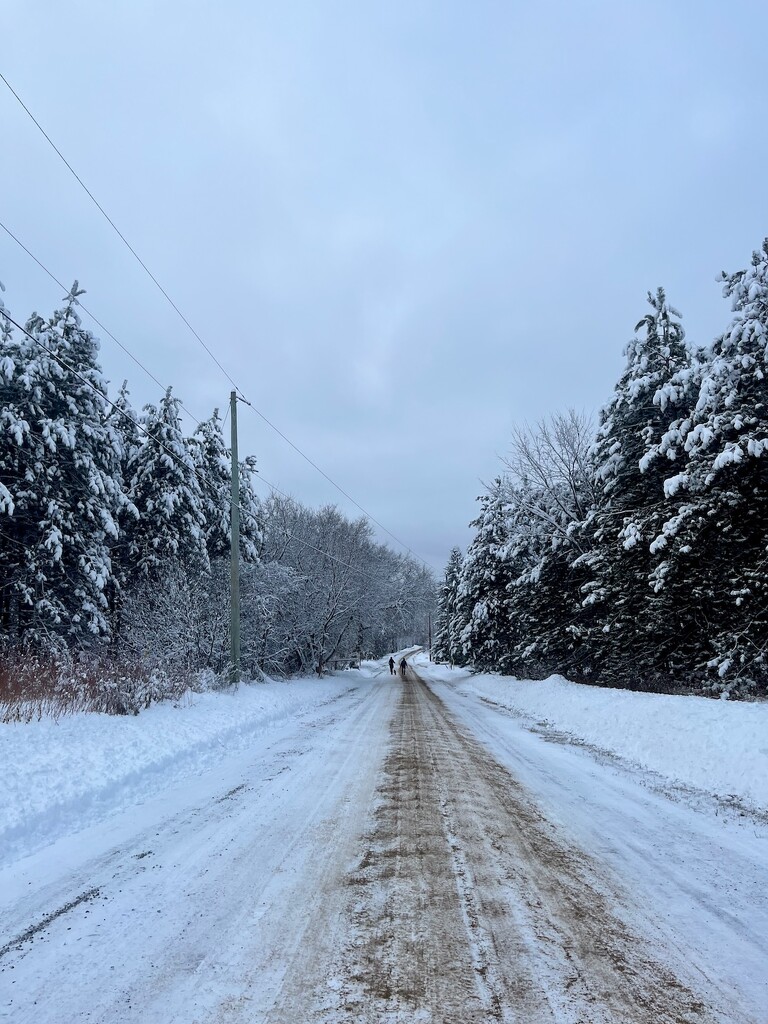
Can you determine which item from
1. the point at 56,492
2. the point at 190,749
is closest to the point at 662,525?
the point at 190,749

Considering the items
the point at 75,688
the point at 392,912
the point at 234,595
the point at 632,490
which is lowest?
the point at 392,912

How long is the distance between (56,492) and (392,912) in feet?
59.6

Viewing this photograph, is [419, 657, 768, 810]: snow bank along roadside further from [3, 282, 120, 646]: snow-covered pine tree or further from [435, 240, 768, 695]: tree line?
[3, 282, 120, 646]: snow-covered pine tree

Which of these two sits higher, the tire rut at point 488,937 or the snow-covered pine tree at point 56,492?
the snow-covered pine tree at point 56,492

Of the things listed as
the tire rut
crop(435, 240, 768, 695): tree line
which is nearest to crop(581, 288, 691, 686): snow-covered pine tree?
crop(435, 240, 768, 695): tree line

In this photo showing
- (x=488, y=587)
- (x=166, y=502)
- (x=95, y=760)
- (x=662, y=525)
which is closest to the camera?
(x=95, y=760)

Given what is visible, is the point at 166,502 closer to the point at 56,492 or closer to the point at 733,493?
the point at 56,492

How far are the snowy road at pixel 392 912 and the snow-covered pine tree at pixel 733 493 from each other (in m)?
7.69

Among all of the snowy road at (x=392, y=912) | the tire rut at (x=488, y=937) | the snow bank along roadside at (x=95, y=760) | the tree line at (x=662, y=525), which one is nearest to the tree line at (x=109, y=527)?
the snow bank along roadside at (x=95, y=760)

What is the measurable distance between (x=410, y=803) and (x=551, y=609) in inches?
688

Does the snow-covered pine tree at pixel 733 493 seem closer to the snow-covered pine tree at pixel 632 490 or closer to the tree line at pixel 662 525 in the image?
the tree line at pixel 662 525

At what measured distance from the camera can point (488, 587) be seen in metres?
30.8

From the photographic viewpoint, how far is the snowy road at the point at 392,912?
2.70 meters

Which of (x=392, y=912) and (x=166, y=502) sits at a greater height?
(x=166, y=502)
